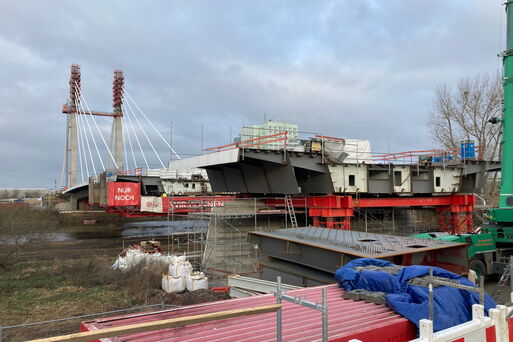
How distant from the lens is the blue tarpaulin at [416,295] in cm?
468

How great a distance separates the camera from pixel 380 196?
22.2 metres

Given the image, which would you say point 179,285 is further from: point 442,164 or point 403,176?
point 442,164

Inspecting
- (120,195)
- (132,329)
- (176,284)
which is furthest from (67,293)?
(120,195)

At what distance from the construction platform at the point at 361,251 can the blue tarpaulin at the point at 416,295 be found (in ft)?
6.31

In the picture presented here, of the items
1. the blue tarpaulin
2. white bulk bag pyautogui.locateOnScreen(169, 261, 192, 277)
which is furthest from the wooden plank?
white bulk bag pyautogui.locateOnScreen(169, 261, 192, 277)

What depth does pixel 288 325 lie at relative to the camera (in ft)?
14.2

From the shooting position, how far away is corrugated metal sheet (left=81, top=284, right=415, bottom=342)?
3934 mm

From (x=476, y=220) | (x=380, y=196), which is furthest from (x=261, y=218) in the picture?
(x=476, y=220)

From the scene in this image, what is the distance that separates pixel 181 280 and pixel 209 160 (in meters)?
A: 6.92

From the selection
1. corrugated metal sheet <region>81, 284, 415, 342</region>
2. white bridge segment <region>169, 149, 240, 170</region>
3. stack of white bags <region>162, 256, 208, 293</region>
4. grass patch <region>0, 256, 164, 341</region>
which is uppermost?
white bridge segment <region>169, 149, 240, 170</region>

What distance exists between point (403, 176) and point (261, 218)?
9.15 metres

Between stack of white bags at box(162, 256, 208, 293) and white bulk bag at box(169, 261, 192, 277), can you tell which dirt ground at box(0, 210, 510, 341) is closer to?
stack of white bags at box(162, 256, 208, 293)

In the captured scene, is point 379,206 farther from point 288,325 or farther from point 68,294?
point 288,325

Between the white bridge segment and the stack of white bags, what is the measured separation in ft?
18.5
